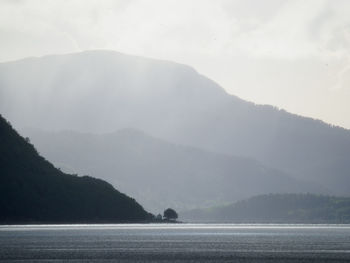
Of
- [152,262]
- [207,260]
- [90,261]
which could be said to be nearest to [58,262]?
[90,261]

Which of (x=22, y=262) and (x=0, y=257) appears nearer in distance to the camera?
(x=22, y=262)

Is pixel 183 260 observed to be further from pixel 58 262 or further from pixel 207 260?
pixel 58 262

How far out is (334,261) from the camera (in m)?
134

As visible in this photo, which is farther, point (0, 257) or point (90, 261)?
point (0, 257)

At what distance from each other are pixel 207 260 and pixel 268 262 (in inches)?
500

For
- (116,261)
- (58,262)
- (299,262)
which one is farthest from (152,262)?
(299,262)

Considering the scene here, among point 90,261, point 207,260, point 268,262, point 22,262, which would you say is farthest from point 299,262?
point 22,262

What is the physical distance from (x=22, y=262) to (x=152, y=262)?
2496 centimetres

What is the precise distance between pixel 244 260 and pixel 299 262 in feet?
39.8

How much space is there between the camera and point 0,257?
479 feet

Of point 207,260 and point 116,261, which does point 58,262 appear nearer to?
point 116,261

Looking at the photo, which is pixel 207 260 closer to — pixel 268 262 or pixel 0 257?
pixel 268 262

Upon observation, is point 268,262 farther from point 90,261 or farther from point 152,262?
point 90,261

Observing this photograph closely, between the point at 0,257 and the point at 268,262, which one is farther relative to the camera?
the point at 0,257
